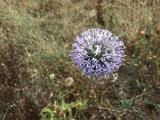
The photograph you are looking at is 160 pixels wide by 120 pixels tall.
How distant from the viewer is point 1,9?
11.4 ft

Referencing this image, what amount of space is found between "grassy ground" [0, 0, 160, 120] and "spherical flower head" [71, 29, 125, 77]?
12.0 inches

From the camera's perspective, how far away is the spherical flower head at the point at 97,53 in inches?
100

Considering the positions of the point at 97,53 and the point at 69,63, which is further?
the point at 69,63

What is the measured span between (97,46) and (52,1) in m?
1.22

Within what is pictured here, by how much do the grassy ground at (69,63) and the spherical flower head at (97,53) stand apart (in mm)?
305

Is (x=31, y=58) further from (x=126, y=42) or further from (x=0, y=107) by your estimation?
(x=126, y=42)

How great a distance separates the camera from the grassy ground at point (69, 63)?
9.31 ft

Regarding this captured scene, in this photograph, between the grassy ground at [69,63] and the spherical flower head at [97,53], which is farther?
the grassy ground at [69,63]

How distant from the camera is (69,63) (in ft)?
10.5

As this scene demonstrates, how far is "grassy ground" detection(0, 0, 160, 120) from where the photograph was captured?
2838mm

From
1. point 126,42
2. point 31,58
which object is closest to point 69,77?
point 31,58

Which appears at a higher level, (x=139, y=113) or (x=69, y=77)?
(x=69, y=77)

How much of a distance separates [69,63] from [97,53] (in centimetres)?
67

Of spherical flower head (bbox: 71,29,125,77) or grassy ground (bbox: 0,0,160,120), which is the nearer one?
spherical flower head (bbox: 71,29,125,77)
